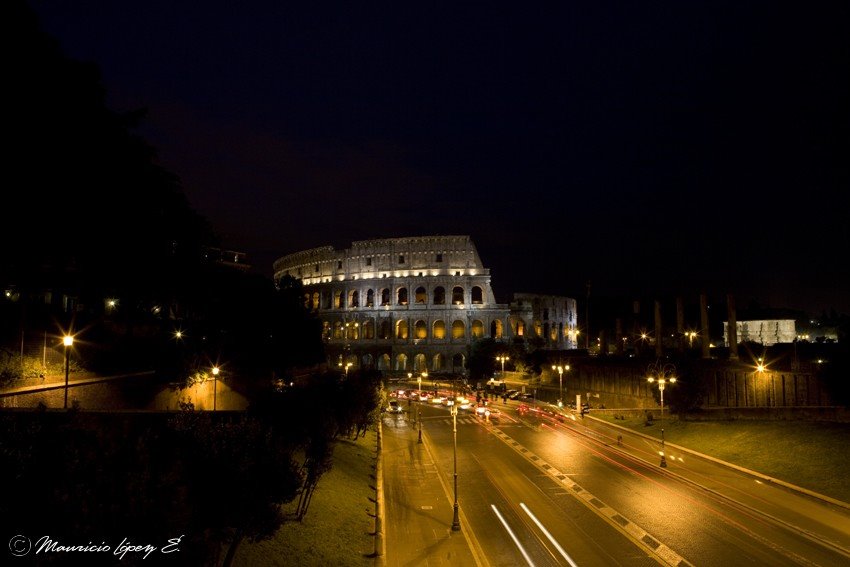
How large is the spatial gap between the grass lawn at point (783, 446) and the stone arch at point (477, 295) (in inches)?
2850

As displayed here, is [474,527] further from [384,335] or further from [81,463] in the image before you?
[384,335]

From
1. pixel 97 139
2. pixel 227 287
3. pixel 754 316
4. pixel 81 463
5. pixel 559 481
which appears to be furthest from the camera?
pixel 754 316

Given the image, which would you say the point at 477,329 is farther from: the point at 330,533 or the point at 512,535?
the point at 330,533

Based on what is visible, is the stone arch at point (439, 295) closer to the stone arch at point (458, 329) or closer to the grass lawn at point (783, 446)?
the stone arch at point (458, 329)

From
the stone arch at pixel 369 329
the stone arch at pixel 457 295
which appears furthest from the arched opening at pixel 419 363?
the stone arch at pixel 457 295

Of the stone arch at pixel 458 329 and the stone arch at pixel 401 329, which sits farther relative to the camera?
the stone arch at pixel 401 329

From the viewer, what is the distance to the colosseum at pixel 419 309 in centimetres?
10688

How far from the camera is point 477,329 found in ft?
353

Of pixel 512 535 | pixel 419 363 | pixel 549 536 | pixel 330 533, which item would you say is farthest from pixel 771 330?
pixel 330 533

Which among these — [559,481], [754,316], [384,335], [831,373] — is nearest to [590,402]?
[831,373]

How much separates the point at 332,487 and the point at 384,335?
86254mm

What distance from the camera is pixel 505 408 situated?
196ft

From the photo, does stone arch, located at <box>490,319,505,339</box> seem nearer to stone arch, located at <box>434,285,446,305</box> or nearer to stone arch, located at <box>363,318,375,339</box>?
stone arch, located at <box>434,285,446,305</box>

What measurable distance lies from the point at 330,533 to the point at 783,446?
23.9 m
